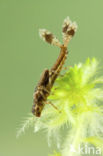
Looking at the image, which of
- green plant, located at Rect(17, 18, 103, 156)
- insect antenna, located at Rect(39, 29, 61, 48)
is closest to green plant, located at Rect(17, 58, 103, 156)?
green plant, located at Rect(17, 18, 103, 156)

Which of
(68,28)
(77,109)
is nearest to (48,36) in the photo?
(68,28)

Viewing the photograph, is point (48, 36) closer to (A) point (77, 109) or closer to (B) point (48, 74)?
(B) point (48, 74)

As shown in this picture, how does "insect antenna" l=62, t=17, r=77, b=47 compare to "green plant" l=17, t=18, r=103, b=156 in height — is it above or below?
above

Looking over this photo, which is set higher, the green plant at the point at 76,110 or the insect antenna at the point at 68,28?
the insect antenna at the point at 68,28

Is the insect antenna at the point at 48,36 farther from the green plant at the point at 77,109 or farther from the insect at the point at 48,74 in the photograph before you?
the green plant at the point at 77,109

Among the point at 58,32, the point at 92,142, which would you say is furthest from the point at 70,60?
the point at 92,142

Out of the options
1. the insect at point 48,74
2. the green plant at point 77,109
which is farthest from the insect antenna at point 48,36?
the green plant at point 77,109

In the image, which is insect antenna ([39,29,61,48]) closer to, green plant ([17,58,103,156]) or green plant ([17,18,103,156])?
green plant ([17,18,103,156])

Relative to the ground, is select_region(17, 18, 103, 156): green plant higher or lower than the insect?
lower

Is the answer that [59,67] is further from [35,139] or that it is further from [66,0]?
[66,0]
